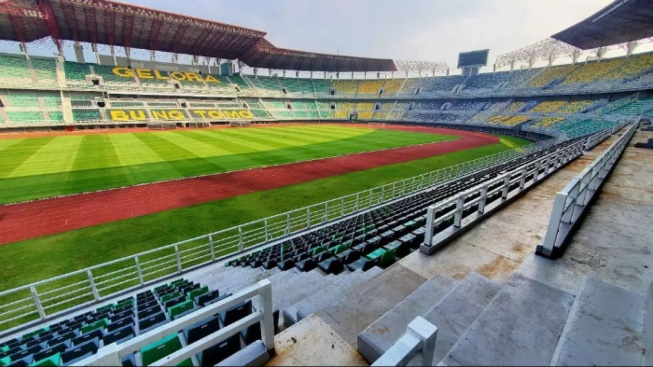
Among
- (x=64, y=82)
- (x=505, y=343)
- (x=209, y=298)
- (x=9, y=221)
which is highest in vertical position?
(x=64, y=82)

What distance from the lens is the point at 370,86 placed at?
91.3 meters

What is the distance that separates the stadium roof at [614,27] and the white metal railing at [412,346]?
50.5 m

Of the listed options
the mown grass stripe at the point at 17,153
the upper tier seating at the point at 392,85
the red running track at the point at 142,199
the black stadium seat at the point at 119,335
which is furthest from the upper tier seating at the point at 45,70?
the upper tier seating at the point at 392,85

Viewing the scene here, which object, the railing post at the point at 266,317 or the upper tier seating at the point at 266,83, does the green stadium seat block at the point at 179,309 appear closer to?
the railing post at the point at 266,317

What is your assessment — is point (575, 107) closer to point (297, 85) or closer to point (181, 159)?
point (181, 159)

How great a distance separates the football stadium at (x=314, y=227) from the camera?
9.17 feet

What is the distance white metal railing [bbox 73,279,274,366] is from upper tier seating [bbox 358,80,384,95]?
91.2 metres

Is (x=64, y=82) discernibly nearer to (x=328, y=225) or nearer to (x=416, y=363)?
(x=328, y=225)

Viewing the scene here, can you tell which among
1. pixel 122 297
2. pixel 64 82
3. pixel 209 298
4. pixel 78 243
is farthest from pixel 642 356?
pixel 64 82

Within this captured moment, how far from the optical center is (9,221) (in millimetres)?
14242

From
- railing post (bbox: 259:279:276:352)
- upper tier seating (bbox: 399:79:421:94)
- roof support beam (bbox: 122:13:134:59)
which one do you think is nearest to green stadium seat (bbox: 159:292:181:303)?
railing post (bbox: 259:279:276:352)

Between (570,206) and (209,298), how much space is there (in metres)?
6.55

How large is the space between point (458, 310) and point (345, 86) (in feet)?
314

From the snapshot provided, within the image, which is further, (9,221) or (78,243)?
(9,221)
